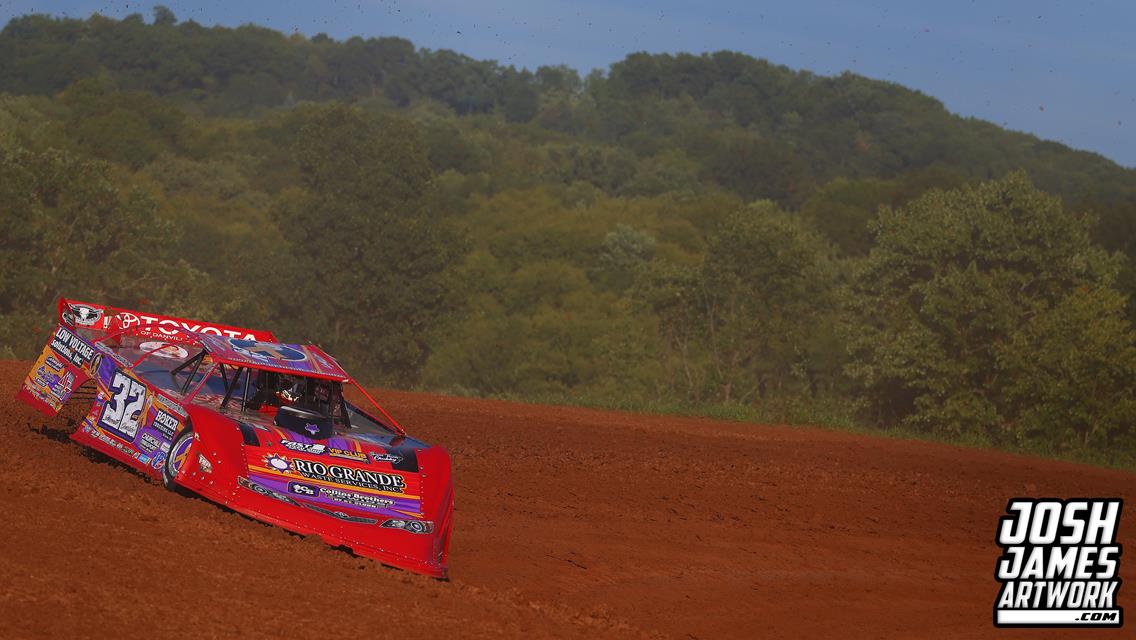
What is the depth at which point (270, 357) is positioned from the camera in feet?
34.7

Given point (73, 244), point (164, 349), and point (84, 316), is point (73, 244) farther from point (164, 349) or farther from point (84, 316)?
point (164, 349)

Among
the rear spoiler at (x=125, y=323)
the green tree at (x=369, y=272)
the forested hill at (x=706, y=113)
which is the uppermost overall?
the forested hill at (x=706, y=113)

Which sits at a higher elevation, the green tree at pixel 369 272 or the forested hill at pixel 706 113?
the forested hill at pixel 706 113

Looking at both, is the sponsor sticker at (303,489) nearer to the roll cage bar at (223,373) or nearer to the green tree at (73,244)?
the roll cage bar at (223,373)

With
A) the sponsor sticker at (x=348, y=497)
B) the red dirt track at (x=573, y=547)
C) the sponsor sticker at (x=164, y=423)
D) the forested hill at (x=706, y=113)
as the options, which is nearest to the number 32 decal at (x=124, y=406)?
the sponsor sticker at (x=164, y=423)

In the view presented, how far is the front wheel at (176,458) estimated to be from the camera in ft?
31.7

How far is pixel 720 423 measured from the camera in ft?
72.9

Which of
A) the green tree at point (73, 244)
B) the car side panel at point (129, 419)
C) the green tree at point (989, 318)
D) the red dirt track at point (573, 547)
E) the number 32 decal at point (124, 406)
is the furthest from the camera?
the green tree at point (73, 244)


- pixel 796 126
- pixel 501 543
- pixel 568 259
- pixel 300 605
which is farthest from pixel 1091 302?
pixel 796 126

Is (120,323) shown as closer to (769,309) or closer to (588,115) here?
(769,309)

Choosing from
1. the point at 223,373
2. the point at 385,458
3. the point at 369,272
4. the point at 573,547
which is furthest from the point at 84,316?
the point at 369,272

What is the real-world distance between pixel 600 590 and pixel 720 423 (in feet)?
41.0

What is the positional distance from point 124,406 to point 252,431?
1688 mm

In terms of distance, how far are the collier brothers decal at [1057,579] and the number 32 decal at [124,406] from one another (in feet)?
23.1
